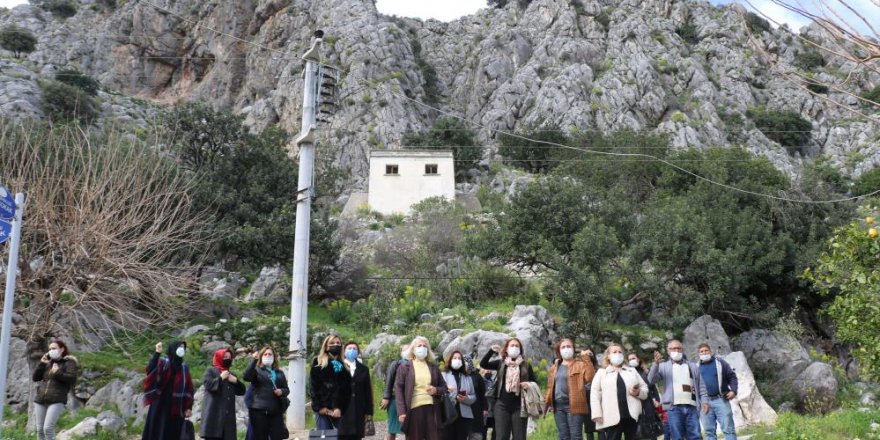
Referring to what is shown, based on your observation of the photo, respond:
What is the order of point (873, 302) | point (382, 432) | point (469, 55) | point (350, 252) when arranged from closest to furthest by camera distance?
point (873, 302)
point (382, 432)
point (350, 252)
point (469, 55)

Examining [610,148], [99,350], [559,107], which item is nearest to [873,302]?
[99,350]

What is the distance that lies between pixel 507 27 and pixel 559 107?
55.7ft

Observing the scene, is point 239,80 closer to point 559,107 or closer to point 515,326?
point 559,107

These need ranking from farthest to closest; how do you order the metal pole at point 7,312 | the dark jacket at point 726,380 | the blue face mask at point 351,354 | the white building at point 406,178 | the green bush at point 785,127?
the green bush at point 785,127 < the white building at point 406,178 < the dark jacket at point 726,380 < the blue face mask at point 351,354 < the metal pole at point 7,312

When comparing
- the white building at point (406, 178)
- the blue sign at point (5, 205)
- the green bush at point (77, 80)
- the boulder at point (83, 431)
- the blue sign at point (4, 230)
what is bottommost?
the boulder at point (83, 431)

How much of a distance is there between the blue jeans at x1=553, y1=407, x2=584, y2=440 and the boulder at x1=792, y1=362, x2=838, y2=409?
11.9m

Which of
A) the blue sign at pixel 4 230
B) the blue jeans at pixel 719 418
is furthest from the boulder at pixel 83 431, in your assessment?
the blue jeans at pixel 719 418

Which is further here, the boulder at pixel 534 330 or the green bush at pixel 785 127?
the green bush at pixel 785 127

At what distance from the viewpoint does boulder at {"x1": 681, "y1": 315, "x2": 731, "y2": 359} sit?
65.8ft

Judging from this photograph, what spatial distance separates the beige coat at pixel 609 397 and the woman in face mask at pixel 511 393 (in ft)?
3.05

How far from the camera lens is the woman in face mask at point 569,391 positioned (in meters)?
8.96

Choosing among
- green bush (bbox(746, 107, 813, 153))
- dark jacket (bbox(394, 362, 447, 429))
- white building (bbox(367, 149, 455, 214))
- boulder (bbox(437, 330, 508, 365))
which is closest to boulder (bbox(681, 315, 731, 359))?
boulder (bbox(437, 330, 508, 365))

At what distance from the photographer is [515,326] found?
60.0 feet

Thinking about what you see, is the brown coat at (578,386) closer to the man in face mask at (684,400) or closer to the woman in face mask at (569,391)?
the woman in face mask at (569,391)
